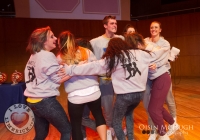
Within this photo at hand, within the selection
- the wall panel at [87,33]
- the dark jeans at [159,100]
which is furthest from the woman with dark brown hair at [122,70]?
the wall panel at [87,33]

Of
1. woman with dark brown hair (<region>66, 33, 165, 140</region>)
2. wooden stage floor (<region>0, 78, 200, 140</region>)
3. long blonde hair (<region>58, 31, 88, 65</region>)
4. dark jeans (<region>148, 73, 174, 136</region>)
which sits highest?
long blonde hair (<region>58, 31, 88, 65</region>)

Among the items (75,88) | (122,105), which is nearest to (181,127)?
(122,105)

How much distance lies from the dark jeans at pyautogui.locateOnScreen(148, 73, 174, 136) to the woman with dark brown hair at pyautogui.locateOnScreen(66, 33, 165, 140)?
46 centimetres

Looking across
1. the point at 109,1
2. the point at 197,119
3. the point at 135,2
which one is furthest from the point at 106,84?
the point at 135,2

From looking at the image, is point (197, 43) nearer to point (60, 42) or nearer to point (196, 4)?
point (196, 4)

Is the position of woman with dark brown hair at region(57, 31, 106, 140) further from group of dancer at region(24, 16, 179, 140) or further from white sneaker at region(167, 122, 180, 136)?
white sneaker at region(167, 122, 180, 136)

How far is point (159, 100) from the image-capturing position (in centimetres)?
259

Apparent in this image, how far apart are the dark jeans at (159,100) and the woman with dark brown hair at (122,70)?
46 centimetres

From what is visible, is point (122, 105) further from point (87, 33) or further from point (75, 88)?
point (87, 33)

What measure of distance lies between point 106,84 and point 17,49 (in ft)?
20.9

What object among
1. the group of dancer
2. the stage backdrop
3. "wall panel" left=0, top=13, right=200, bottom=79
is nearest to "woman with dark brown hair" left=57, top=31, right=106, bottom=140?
the group of dancer

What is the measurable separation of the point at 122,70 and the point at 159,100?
0.76 m

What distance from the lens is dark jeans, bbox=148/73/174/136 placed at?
2.57 metres

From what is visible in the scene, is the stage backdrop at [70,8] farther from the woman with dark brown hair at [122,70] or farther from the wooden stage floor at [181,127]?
the woman with dark brown hair at [122,70]
